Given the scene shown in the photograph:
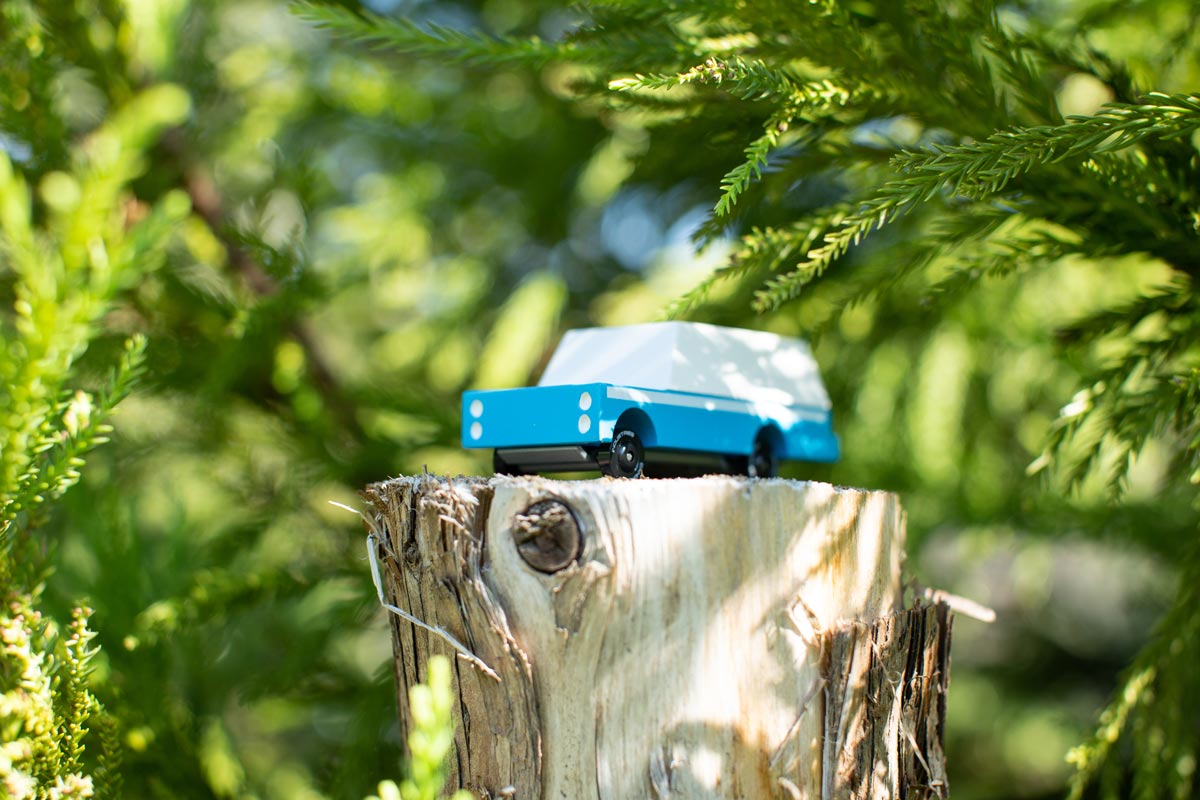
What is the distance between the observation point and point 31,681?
4.28ft

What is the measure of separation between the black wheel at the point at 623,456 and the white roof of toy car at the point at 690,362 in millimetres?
104

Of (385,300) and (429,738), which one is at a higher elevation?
(385,300)

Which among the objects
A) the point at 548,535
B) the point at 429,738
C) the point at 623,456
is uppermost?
the point at 623,456

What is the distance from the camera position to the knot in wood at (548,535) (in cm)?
125

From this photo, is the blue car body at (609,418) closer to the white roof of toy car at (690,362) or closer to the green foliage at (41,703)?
the white roof of toy car at (690,362)

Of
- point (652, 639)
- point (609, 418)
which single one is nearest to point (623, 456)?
point (609, 418)

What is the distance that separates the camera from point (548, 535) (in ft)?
4.11

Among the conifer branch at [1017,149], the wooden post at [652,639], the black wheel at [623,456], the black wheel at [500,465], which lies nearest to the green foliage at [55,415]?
the wooden post at [652,639]

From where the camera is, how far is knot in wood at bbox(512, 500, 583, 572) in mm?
1247

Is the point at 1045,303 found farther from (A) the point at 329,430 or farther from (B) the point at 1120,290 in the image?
(A) the point at 329,430

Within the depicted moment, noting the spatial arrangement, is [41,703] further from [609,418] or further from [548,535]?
[609,418]

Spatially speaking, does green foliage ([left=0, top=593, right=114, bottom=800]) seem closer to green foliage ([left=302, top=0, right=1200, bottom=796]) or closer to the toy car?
the toy car

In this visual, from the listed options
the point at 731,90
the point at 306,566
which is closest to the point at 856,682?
the point at 731,90

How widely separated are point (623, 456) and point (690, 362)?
0.77ft
